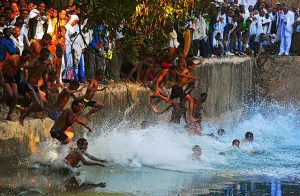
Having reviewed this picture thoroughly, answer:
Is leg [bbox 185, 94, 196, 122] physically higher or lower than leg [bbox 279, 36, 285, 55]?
lower

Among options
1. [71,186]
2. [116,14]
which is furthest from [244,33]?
[71,186]

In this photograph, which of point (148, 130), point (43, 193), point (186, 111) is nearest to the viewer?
point (43, 193)

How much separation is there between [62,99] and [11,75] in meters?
1.20

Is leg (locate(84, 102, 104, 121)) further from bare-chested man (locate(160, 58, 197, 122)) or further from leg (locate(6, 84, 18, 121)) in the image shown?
bare-chested man (locate(160, 58, 197, 122))

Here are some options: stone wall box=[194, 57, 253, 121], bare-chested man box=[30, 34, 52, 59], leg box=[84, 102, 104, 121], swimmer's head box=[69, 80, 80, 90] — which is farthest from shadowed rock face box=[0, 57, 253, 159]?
bare-chested man box=[30, 34, 52, 59]

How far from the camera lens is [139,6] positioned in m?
17.1

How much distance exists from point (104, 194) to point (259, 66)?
1667 cm

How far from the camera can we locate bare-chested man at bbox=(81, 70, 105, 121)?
1788 cm

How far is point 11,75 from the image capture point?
16.1 metres

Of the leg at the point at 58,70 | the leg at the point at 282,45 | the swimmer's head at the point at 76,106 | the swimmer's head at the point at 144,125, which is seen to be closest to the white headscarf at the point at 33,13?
the leg at the point at 58,70

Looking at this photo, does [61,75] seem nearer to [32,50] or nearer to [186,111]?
[32,50]

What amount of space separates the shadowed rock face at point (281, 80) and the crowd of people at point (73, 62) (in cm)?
342

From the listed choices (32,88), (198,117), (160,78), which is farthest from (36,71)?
(198,117)

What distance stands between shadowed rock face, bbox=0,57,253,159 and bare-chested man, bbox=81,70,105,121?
0.27 m
